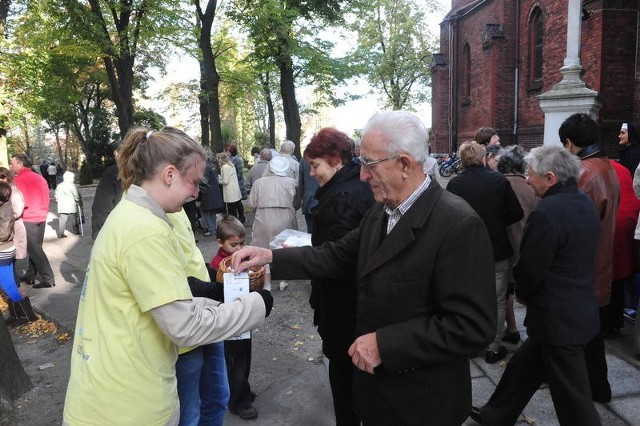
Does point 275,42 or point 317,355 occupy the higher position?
point 275,42

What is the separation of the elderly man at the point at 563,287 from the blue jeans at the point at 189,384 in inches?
77.5

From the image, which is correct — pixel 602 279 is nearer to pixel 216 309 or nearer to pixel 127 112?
pixel 216 309

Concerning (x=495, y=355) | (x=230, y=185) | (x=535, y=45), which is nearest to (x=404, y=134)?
(x=495, y=355)

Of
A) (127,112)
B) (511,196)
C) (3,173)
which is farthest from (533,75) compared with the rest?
(3,173)

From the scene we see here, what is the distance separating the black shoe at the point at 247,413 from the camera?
3.77 metres

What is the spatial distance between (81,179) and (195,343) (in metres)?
30.5

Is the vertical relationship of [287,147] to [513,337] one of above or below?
above

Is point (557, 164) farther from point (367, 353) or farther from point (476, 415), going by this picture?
point (367, 353)

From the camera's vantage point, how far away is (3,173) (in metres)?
6.98

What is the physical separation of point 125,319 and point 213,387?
3.86ft

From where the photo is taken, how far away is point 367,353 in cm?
192

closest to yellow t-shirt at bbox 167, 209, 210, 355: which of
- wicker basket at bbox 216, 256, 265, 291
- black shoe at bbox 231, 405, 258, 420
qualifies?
wicker basket at bbox 216, 256, 265, 291

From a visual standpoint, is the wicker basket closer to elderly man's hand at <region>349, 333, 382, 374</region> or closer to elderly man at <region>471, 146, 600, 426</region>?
elderly man's hand at <region>349, 333, 382, 374</region>

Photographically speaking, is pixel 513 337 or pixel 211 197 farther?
pixel 211 197
